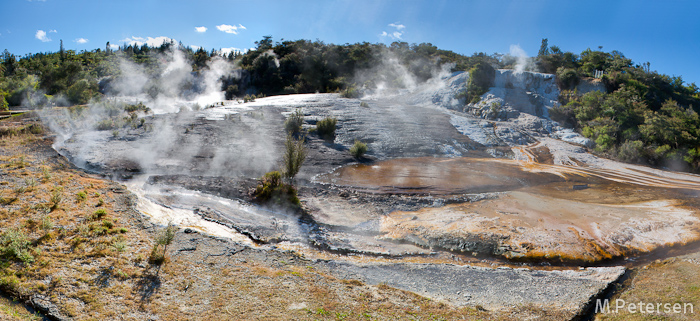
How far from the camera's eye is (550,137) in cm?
1889

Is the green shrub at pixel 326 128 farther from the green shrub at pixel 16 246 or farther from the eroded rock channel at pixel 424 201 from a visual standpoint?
the green shrub at pixel 16 246

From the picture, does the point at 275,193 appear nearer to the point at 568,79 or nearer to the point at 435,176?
the point at 435,176

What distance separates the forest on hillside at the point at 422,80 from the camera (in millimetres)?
16906

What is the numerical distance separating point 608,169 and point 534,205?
746cm

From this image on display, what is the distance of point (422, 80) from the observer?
29.5 m

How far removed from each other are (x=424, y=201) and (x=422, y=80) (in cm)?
2220

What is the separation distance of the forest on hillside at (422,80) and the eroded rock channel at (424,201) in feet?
11.6

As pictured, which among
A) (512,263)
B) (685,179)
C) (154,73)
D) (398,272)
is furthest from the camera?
(154,73)

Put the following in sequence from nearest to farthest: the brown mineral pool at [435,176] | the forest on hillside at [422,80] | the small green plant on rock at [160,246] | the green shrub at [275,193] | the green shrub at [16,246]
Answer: the green shrub at [16,246] → the small green plant on rock at [160,246] → the green shrub at [275,193] → the brown mineral pool at [435,176] → the forest on hillside at [422,80]

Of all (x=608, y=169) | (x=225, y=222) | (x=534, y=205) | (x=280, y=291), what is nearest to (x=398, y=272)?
(x=280, y=291)

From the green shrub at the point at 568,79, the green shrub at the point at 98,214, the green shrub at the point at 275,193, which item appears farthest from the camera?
the green shrub at the point at 568,79

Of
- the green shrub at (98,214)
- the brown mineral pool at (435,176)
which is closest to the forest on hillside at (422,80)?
the brown mineral pool at (435,176)

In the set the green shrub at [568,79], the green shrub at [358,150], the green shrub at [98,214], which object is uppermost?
the green shrub at [568,79]

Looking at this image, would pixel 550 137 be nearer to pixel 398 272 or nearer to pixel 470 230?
pixel 470 230
